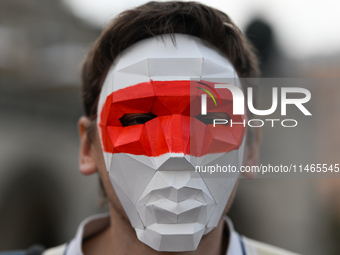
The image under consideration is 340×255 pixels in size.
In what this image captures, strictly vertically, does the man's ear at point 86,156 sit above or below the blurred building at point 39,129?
above

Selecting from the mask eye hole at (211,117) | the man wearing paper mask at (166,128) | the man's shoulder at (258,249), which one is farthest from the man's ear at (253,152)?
the man's shoulder at (258,249)

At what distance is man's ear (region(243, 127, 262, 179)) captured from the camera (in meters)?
1.82

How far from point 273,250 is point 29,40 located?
9390mm

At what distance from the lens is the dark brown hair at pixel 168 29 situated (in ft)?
5.56

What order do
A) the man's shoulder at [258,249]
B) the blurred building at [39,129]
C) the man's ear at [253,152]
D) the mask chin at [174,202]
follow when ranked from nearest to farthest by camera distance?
the mask chin at [174,202], the man's ear at [253,152], the man's shoulder at [258,249], the blurred building at [39,129]

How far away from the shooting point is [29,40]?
30.6 feet

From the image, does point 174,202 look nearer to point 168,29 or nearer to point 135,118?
point 135,118

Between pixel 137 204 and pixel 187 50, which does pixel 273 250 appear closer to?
pixel 137 204

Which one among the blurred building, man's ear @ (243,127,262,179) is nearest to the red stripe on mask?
man's ear @ (243,127,262,179)

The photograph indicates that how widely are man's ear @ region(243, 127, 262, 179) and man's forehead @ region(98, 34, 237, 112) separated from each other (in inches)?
17.3

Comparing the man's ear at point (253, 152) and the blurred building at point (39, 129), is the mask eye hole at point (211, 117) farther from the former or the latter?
the blurred building at point (39, 129)

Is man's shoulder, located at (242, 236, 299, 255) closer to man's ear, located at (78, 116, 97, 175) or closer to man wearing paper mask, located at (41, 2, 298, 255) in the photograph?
man wearing paper mask, located at (41, 2, 298, 255)

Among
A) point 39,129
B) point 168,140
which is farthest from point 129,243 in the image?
point 39,129

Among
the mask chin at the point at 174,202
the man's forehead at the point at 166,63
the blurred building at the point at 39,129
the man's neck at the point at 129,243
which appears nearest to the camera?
the mask chin at the point at 174,202
